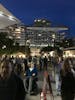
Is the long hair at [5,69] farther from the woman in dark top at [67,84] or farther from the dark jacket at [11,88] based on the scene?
the woman in dark top at [67,84]

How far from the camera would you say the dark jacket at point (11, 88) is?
5.39 meters

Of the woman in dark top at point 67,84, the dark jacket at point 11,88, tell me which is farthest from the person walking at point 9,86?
the woman in dark top at point 67,84

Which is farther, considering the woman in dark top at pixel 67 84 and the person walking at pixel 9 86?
the woman in dark top at pixel 67 84

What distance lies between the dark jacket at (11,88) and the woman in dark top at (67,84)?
10.5ft

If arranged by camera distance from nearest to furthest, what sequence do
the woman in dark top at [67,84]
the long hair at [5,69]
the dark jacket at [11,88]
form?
the dark jacket at [11,88], the long hair at [5,69], the woman in dark top at [67,84]

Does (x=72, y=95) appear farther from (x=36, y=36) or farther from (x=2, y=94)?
(x=36, y=36)

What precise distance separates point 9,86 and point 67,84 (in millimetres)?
3319

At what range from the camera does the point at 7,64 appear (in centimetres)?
577

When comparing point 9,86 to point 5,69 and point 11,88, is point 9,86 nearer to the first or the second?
point 11,88

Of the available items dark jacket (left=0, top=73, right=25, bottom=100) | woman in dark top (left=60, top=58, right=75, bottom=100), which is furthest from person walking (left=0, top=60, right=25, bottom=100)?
woman in dark top (left=60, top=58, right=75, bottom=100)

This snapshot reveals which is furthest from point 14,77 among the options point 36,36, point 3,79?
point 36,36

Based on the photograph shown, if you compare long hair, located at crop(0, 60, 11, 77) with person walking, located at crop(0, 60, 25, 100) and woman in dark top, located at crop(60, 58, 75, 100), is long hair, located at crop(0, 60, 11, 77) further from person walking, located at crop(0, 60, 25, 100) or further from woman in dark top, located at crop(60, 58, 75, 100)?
woman in dark top, located at crop(60, 58, 75, 100)

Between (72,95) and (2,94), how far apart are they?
11.0ft

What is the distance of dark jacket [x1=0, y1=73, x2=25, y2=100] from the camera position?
539cm
